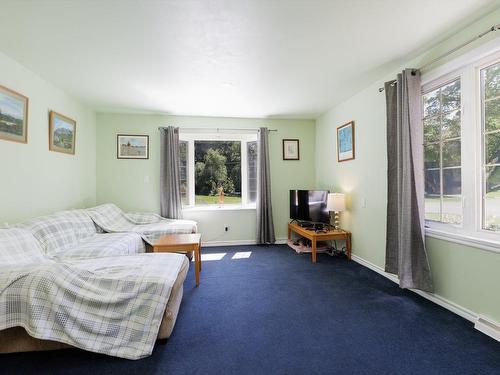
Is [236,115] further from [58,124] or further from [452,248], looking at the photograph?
[452,248]

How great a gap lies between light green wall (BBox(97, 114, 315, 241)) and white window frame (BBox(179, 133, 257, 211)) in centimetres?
17

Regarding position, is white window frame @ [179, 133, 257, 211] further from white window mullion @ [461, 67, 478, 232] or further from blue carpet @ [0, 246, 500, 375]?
white window mullion @ [461, 67, 478, 232]

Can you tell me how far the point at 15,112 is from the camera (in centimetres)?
247

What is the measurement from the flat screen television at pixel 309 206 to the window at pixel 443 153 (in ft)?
5.16

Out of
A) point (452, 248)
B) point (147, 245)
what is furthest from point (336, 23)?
point (147, 245)

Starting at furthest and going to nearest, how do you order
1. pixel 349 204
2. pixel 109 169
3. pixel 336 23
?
pixel 109 169, pixel 349 204, pixel 336 23

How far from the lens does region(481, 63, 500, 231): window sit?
1.90 meters

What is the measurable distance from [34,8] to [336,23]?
2231mm

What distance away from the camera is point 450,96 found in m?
2.23

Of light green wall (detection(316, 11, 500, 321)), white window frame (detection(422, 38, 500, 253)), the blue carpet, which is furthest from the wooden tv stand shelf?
white window frame (detection(422, 38, 500, 253))

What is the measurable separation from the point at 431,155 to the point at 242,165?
120 inches

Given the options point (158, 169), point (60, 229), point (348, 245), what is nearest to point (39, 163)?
point (60, 229)

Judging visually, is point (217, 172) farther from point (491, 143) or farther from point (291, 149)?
point (491, 143)

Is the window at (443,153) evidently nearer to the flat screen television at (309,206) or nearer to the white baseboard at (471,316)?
the white baseboard at (471,316)
